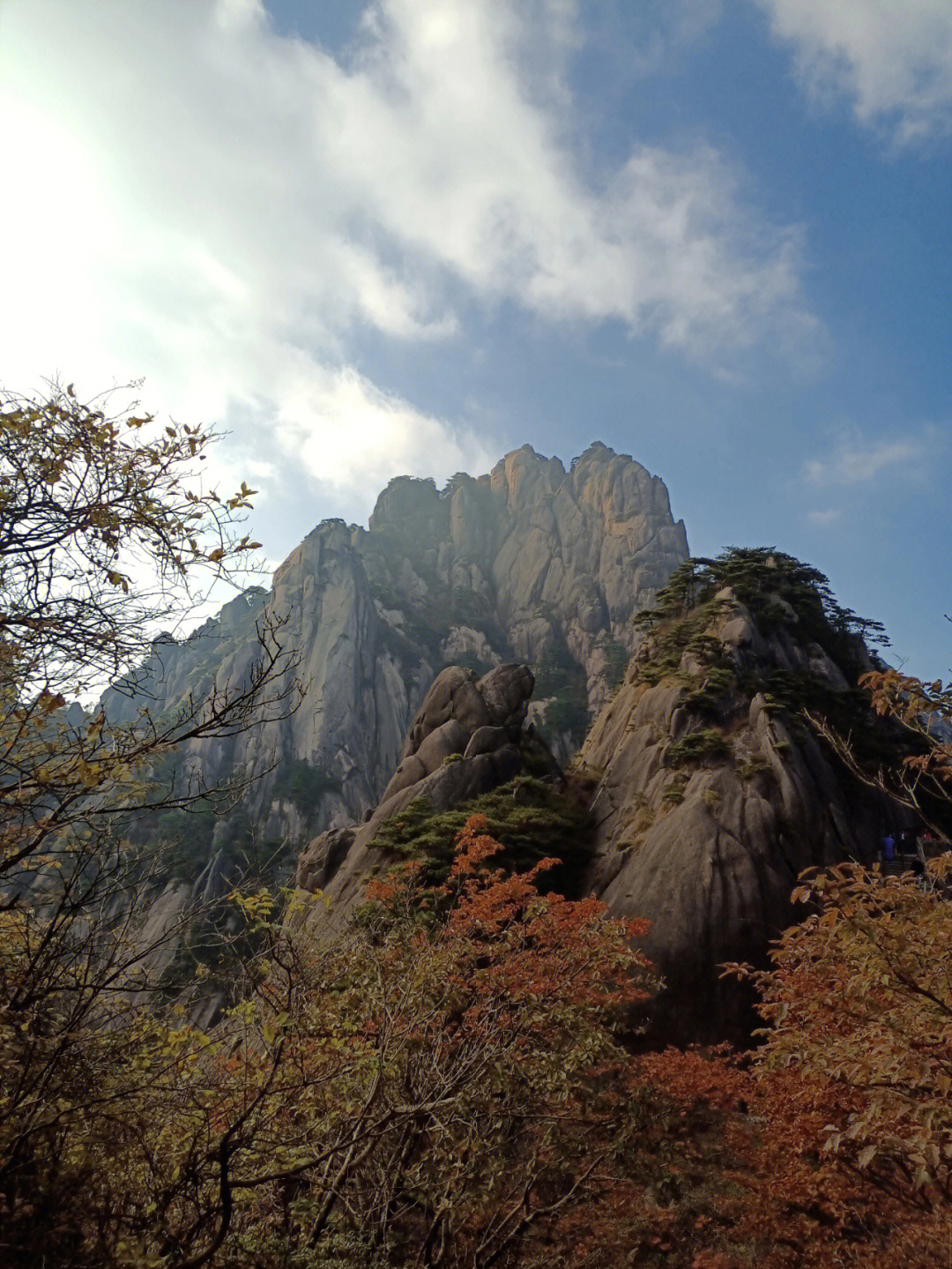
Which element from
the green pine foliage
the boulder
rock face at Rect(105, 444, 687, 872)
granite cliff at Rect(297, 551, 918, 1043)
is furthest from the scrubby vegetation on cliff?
rock face at Rect(105, 444, 687, 872)

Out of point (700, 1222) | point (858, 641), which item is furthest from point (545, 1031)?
point (858, 641)

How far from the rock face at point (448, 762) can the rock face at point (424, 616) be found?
58.4 feet

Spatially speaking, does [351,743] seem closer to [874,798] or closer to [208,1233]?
[874,798]

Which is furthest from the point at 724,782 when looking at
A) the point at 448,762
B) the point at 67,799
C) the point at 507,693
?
the point at 67,799

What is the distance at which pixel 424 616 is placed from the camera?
73.1 m

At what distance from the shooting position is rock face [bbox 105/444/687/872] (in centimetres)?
5247

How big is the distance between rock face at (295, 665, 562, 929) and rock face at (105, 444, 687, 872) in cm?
1780

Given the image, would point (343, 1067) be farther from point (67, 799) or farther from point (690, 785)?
point (690, 785)

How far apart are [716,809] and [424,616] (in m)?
54.6

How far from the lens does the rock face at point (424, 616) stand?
5247 cm

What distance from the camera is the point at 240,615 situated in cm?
7469

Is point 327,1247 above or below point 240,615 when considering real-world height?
below

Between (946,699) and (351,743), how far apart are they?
5231 centimetres

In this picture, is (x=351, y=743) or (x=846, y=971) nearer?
(x=846, y=971)
